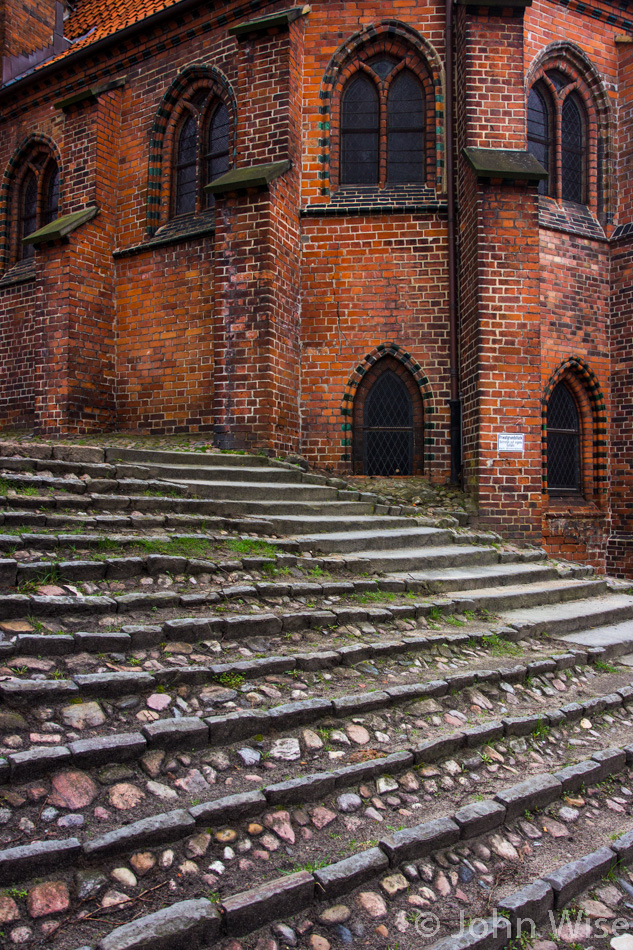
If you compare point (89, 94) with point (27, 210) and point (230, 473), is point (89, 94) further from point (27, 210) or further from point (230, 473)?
point (230, 473)

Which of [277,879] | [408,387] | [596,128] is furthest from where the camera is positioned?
[596,128]

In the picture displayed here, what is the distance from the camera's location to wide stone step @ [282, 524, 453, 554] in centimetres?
580

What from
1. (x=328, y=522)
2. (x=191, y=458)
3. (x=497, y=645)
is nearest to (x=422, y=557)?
(x=328, y=522)

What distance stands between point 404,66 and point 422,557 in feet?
26.9

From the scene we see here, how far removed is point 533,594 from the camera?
6078 mm

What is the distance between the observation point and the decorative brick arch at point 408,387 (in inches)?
374

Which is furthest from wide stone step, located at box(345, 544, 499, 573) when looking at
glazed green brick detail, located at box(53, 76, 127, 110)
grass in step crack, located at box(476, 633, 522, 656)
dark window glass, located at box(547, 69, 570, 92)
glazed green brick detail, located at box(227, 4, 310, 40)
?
glazed green brick detail, located at box(53, 76, 127, 110)

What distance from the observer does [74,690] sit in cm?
283

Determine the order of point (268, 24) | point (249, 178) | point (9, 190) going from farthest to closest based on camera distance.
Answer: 1. point (9, 190)
2. point (268, 24)
3. point (249, 178)

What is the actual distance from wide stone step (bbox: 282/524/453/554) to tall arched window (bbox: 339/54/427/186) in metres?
5.97

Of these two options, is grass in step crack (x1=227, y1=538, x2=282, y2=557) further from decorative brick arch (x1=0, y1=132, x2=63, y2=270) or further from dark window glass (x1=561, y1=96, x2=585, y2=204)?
decorative brick arch (x1=0, y1=132, x2=63, y2=270)

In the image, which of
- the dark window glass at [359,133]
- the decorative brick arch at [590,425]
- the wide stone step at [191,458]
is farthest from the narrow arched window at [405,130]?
the wide stone step at [191,458]

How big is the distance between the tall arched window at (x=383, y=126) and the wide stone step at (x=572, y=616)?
6.99 metres

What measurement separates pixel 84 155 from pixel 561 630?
1150cm
